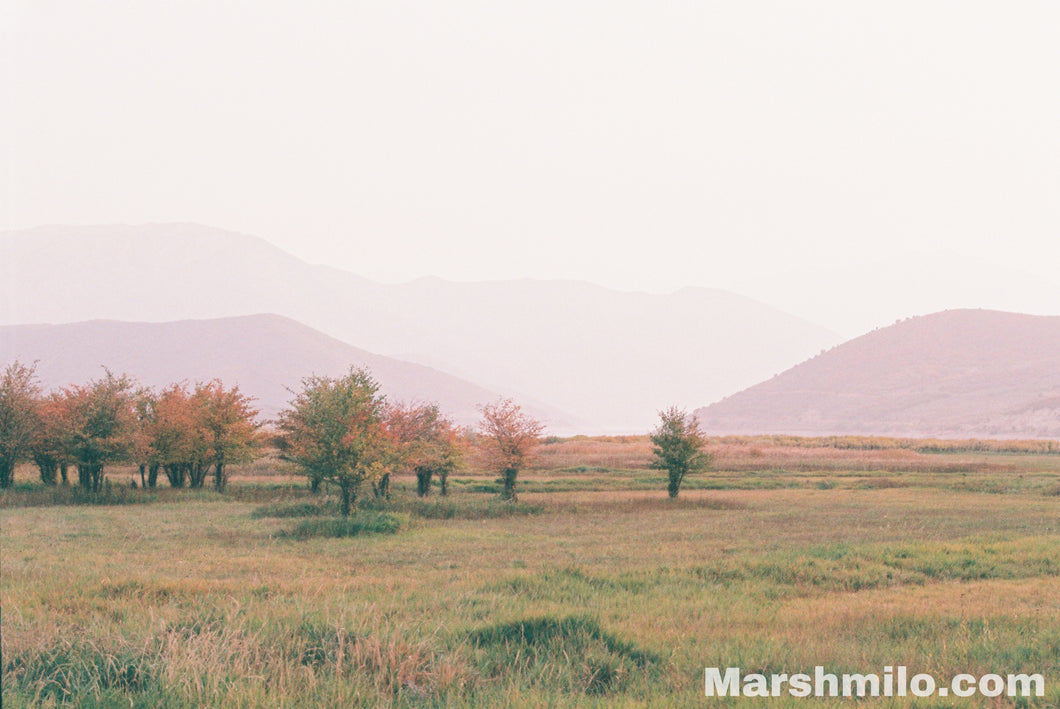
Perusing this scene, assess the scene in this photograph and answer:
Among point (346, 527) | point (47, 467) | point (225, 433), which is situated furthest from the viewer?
point (225, 433)

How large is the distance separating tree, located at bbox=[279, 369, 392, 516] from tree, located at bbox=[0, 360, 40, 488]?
62.5ft

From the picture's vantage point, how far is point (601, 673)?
29.2ft

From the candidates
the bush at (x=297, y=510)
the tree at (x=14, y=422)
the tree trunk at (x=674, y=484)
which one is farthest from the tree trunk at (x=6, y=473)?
the tree trunk at (x=674, y=484)

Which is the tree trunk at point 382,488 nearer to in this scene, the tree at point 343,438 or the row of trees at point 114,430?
the tree at point 343,438

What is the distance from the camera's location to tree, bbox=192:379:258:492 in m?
47.2

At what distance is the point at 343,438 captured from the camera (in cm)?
3183

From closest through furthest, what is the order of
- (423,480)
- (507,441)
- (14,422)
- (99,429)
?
(507,441)
(14,422)
(99,429)
(423,480)

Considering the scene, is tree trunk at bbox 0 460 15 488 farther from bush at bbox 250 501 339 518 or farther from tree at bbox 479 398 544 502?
tree at bbox 479 398 544 502

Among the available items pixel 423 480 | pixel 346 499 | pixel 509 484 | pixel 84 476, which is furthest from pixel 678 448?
pixel 84 476

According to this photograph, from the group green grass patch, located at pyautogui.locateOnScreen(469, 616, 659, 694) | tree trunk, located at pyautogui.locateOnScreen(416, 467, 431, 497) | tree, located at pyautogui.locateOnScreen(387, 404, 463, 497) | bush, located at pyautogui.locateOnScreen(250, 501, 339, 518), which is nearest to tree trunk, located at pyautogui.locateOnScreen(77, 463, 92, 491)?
bush, located at pyautogui.locateOnScreen(250, 501, 339, 518)

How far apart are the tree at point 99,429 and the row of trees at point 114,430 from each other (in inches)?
1.9

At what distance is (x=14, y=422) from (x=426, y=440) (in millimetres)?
23316

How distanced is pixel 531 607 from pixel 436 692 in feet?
15.3

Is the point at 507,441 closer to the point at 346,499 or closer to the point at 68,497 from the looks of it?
the point at 346,499
